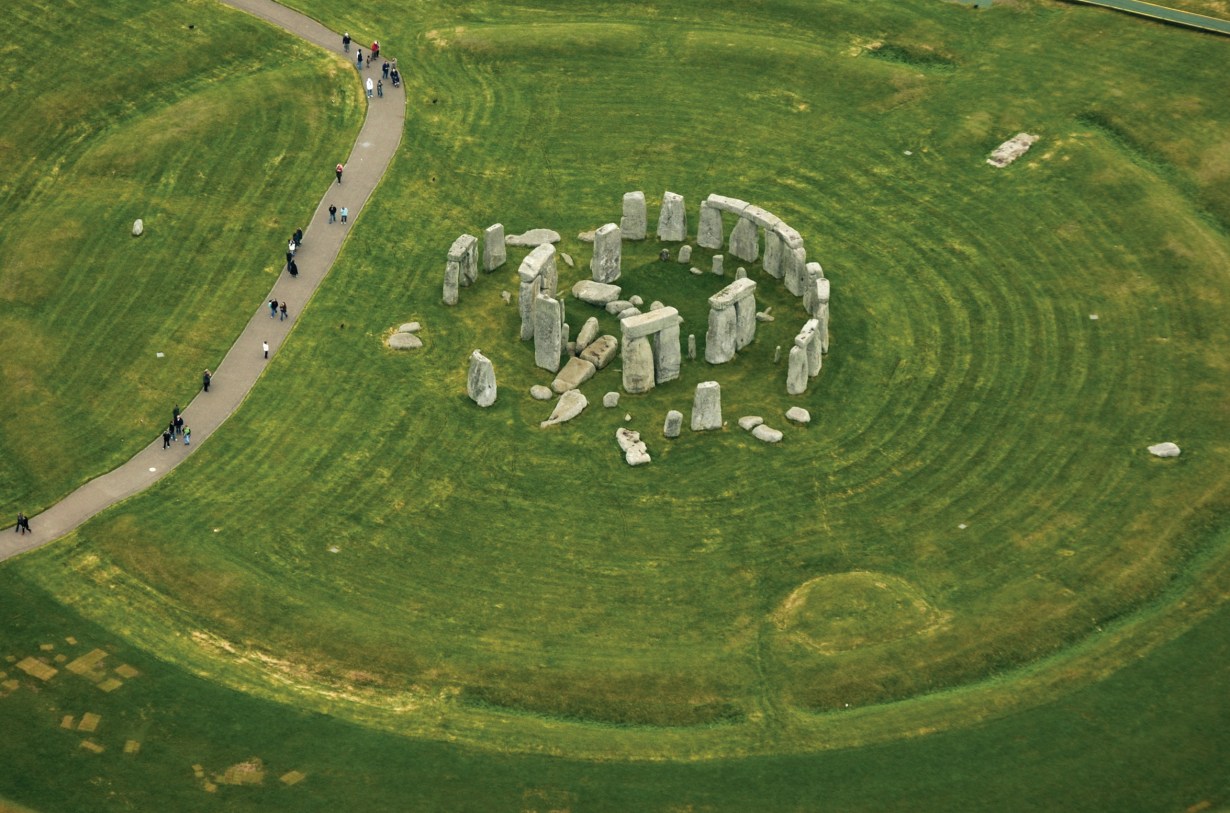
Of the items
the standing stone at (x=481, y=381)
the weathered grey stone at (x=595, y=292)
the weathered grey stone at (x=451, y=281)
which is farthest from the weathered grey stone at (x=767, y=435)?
the weathered grey stone at (x=451, y=281)

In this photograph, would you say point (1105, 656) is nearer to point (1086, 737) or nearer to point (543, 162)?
point (1086, 737)

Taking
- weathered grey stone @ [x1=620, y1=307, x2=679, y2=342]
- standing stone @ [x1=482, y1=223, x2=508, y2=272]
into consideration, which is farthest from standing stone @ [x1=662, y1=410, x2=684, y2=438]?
standing stone @ [x1=482, y1=223, x2=508, y2=272]

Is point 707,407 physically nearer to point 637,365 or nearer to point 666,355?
point 666,355

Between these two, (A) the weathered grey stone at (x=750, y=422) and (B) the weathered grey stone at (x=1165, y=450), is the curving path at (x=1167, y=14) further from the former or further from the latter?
(A) the weathered grey stone at (x=750, y=422)

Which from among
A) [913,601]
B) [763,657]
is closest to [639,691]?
[763,657]

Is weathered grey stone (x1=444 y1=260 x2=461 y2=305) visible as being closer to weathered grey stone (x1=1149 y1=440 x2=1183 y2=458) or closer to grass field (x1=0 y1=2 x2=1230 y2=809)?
grass field (x1=0 y1=2 x2=1230 y2=809)

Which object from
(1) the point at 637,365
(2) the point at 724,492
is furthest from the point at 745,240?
(2) the point at 724,492
